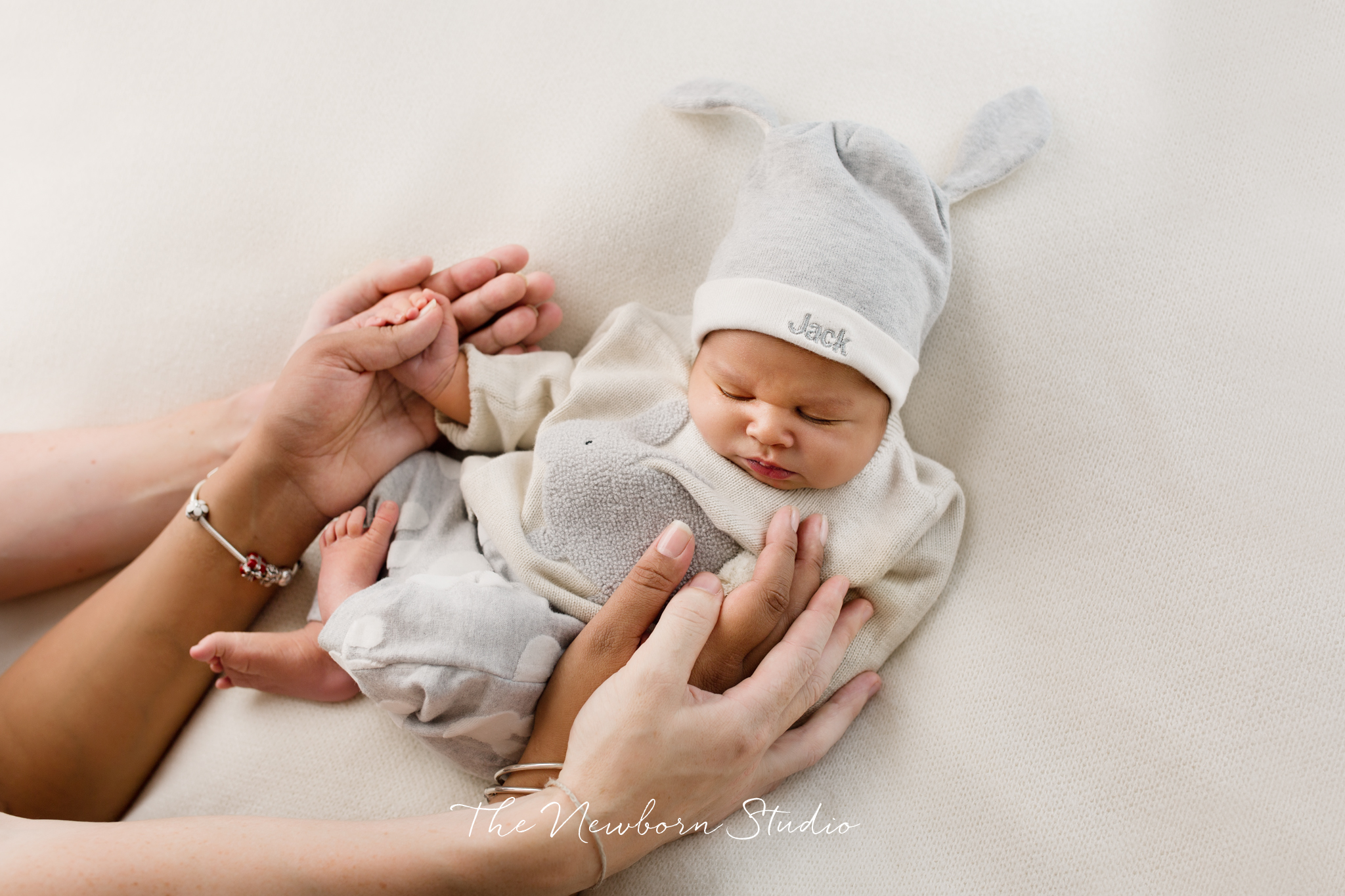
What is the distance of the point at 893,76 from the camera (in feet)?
4.88

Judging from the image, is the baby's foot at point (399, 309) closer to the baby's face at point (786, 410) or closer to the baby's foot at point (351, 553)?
the baby's foot at point (351, 553)

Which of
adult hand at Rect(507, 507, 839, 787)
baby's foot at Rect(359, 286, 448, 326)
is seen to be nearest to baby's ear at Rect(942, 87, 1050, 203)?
adult hand at Rect(507, 507, 839, 787)

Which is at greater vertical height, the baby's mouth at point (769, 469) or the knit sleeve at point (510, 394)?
the knit sleeve at point (510, 394)

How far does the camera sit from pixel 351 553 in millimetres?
1370

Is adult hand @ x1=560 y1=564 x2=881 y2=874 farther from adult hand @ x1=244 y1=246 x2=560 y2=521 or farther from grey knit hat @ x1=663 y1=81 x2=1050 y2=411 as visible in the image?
adult hand @ x1=244 y1=246 x2=560 y2=521

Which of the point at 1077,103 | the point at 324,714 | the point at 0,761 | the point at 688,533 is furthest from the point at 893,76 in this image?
the point at 0,761

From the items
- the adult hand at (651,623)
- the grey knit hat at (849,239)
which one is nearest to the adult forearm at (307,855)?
the adult hand at (651,623)

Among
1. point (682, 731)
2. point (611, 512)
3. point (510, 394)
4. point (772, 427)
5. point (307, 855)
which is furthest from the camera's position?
point (510, 394)

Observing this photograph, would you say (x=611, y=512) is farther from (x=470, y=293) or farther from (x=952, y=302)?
(x=952, y=302)

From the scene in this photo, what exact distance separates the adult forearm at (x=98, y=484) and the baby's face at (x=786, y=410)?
0.89 metres

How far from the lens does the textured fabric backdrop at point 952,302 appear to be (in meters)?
1.17

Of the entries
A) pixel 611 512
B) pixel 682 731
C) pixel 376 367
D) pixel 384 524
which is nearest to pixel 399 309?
pixel 376 367

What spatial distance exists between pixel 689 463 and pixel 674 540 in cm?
18

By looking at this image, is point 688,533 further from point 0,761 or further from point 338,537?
point 0,761
